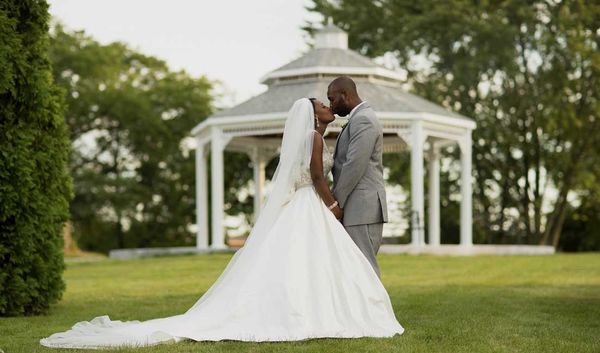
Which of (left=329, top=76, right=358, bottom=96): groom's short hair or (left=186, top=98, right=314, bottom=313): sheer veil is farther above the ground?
(left=329, top=76, right=358, bottom=96): groom's short hair

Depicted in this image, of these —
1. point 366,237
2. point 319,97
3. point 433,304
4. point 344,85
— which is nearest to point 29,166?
point 344,85

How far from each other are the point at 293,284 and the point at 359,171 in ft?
3.63

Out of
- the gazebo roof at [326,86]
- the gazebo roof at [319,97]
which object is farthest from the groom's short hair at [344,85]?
the gazebo roof at [319,97]

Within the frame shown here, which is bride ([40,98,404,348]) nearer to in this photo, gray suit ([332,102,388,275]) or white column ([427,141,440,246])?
gray suit ([332,102,388,275])

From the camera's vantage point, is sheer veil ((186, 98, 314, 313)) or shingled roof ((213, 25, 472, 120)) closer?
sheer veil ((186, 98, 314, 313))

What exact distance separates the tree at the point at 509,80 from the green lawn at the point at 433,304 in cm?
1295

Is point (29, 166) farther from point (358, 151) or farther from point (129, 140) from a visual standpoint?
point (129, 140)

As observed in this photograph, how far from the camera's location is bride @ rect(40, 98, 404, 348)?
26.1ft

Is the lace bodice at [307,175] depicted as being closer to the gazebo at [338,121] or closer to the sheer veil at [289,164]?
the sheer veil at [289,164]

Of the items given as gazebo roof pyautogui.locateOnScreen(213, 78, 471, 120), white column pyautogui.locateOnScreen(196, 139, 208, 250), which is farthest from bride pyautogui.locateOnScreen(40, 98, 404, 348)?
white column pyautogui.locateOnScreen(196, 139, 208, 250)

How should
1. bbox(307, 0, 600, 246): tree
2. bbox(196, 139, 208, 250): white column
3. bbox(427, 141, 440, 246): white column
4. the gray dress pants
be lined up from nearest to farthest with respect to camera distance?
the gray dress pants, bbox(196, 139, 208, 250): white column, bbox(427, 141, 440, 246): white column, bbox(307, 0, 600, 246): tree

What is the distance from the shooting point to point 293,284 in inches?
318

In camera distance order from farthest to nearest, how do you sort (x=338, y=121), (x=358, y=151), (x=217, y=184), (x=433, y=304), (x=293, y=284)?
(x=217, y=184) < (x=338, y=121) < (x=433, y=304) < (x=358, y=151) < (x=293, y=284)

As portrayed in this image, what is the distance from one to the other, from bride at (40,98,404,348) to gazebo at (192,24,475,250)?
16173mm
